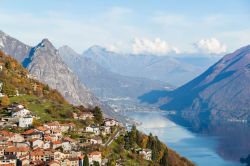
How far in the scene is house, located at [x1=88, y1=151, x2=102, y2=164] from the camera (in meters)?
63.1

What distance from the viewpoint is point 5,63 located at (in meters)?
109

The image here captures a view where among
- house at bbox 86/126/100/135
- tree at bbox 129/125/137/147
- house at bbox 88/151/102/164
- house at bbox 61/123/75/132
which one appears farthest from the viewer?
tree at bbox 129/125/137/147

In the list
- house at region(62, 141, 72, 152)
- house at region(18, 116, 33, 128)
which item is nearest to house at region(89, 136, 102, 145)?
house at region(62, 141, 72, 152)

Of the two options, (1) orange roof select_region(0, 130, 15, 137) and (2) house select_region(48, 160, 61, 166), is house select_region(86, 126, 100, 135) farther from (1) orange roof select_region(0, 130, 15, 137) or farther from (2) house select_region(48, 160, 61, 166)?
(2) house select_region(48, 160, 61, 166)

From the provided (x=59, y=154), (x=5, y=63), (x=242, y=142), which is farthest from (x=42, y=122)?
(x=242, y=142)

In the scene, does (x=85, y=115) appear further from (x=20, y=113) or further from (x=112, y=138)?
(x=20, y=113)

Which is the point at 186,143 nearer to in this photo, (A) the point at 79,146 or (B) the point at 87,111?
(B) the point at 87,111

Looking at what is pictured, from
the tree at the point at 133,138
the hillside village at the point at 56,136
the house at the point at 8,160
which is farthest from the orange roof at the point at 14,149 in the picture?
the tree at the point at 133,138

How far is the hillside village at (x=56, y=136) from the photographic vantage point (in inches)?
2368

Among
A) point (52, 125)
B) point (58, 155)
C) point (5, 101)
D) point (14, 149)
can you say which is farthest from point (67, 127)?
point (14, 149)

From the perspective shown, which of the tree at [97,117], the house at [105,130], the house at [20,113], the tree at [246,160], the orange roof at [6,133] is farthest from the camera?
the tree at [246,160]

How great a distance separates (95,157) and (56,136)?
7589 mm

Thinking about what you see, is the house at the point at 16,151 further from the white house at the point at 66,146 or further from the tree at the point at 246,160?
the tree at the point at 246,160

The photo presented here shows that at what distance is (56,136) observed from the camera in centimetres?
6831
